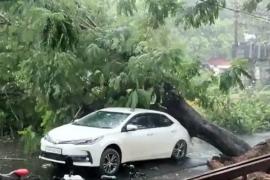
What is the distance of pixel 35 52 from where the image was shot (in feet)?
37.0

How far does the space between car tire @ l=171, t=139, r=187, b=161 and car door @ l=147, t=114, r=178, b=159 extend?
0.80 ft

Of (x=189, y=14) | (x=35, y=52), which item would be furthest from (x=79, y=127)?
(x=189, y=14)

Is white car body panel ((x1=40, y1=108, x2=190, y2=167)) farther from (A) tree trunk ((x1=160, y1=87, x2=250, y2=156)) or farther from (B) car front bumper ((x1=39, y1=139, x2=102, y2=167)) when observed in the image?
(A) tree trunk ((x1=160, y1=87, x2=250, y2=156))

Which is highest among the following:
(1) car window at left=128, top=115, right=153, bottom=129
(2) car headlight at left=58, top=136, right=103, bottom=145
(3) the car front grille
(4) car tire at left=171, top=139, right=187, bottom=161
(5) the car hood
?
(1) car window at left=128, top=115, right=153, bottom=129

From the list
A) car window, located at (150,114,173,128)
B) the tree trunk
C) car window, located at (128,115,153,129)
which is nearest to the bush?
the tree trunk

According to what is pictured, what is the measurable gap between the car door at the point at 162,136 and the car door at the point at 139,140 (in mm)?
137

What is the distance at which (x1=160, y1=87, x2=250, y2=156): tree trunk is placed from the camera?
1255 cm

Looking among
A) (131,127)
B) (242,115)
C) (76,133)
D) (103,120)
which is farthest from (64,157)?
(242,115)

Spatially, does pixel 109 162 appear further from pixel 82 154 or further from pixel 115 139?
pixel 82 154

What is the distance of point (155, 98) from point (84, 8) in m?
2.95

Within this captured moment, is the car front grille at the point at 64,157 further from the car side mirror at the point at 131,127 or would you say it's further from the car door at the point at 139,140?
the car side mirror at the point at 131,127

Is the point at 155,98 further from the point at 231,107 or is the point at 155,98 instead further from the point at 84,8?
the point at 231,107

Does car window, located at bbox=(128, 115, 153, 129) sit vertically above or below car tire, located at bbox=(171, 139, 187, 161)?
above

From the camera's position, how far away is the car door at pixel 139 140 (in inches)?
435
